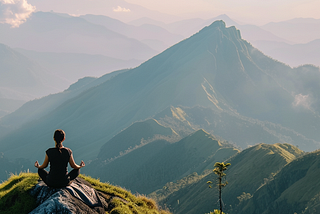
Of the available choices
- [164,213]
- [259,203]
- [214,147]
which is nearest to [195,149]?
[214,147]

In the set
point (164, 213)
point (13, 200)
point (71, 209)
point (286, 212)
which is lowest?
point (286, 212)

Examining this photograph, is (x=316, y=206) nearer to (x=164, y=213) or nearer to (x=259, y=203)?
(x=259, y=203)

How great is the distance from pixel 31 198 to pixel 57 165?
2.36 m

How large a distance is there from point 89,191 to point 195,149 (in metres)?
181

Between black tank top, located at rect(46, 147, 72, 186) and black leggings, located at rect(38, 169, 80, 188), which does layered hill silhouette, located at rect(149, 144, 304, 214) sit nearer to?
black leggings, located at rect(38, 169, 80, 188)

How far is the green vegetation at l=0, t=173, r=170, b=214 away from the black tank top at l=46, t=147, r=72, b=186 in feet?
5.54

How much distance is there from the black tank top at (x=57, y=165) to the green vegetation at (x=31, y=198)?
5.54 ft

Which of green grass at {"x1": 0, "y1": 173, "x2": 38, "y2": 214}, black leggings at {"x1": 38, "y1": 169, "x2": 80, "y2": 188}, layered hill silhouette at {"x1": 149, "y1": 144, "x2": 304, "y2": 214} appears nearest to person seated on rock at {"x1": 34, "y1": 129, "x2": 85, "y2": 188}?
black leggings at {"x1": 38, "y1": 169, "x2": 80, "y2": 188}

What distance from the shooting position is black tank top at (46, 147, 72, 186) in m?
13.9

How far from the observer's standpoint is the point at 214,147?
184 metres

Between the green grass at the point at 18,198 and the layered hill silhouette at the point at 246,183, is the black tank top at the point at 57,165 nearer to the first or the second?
the green grass at the point at 18,198

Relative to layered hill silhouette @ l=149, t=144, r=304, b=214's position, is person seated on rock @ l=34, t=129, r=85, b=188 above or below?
above

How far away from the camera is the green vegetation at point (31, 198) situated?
46.9ft

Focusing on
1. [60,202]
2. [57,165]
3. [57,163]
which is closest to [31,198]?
[60,202]
